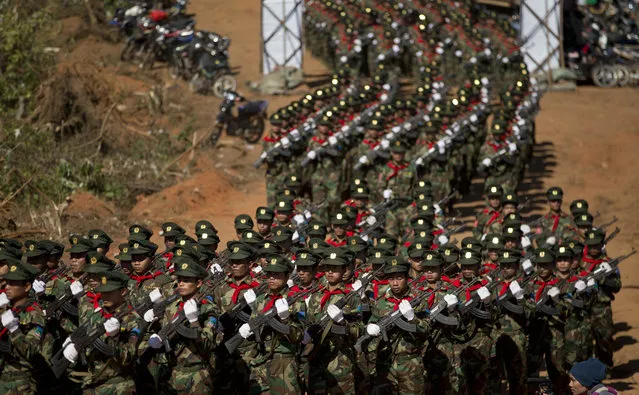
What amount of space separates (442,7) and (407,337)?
75.8 ft

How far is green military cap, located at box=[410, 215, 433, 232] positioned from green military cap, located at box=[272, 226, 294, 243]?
1.94 metres

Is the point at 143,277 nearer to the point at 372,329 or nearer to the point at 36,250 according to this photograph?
the point at 36,250

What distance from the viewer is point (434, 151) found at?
17719 mm

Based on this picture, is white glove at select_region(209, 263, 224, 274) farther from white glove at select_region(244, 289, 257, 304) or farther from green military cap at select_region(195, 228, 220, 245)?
white glove at select_region(244, 289, 257, 304)

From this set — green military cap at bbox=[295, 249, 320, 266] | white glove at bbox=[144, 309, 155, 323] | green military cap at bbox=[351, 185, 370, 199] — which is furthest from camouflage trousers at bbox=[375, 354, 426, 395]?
green military cap at bbox=[351, 185, 370, 199]

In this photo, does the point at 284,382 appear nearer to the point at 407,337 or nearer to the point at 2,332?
the point at 407,337

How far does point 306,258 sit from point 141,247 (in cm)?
203

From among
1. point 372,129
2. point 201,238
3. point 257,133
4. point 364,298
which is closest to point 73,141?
point 257,133

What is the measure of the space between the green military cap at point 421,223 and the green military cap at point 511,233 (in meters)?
1.05

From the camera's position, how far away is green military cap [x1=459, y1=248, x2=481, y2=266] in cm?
1065

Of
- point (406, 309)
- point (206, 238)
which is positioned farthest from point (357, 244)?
point (406, 309)

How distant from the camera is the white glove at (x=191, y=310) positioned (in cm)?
854

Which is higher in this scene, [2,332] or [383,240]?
[2,332]

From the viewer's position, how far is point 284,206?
44.9 ft
